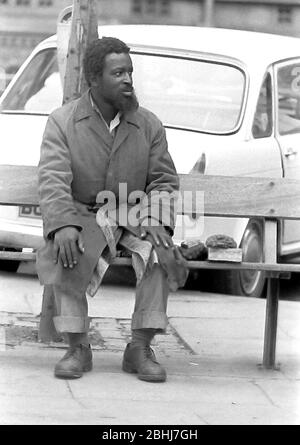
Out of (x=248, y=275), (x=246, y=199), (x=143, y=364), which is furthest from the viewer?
(x=248, y=275)

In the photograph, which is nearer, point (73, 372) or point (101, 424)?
point (101, 424)

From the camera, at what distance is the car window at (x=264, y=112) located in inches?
360

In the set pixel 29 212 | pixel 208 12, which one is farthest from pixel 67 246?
pixel 208 12

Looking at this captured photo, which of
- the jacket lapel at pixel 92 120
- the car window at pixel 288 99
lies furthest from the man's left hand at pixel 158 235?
the car window at pixel 288 99

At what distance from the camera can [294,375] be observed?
632 centimetres

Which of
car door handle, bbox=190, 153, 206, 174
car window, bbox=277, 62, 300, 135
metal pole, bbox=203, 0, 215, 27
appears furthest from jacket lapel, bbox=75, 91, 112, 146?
metal pole, bbox=203, 0, 215, 27

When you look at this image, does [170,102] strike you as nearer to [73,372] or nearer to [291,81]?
Answer: [291,81]

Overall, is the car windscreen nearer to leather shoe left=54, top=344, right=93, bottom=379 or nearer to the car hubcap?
the car hubcap

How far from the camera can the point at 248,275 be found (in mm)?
9250

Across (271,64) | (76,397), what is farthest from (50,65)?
(76,397)

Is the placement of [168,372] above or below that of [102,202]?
below

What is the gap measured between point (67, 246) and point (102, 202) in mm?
380

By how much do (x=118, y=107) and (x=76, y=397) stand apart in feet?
4.61

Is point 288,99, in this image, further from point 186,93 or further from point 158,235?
point 158,235
